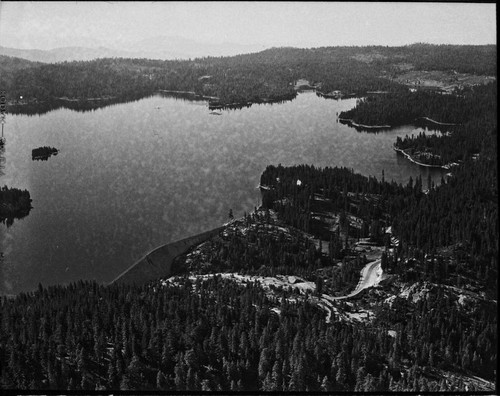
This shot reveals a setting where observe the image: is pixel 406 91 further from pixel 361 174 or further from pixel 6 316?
pixel 6 316

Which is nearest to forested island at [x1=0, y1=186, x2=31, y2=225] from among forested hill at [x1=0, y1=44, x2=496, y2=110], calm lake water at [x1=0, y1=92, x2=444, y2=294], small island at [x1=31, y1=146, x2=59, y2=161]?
calm lake water at [x1=0, y1=92, x2=444, y2=294]

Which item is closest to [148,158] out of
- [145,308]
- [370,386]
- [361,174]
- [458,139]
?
[361,174]

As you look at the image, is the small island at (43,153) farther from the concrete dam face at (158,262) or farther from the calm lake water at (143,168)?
the concrete dam face at (158,262)

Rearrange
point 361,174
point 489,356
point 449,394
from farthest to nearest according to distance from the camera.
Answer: point 361,174
point 489,356
point 449,394

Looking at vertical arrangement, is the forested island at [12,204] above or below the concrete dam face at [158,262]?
above

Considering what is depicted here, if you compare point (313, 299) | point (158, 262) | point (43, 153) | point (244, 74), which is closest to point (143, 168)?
point (43, 153)

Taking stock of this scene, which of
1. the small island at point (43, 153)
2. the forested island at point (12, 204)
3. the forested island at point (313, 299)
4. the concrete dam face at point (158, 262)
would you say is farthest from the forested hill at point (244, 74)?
the concrete dam face at point (158, 262)

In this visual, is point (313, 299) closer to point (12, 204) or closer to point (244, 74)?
point (12, 204)
